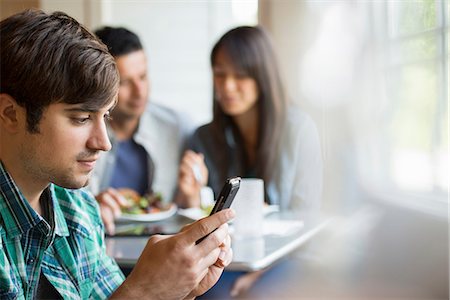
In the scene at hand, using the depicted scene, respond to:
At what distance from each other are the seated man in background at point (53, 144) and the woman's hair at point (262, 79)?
88 cm

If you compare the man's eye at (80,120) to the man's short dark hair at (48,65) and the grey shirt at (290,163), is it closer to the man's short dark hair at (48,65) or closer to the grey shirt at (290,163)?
the man's short dark hair at (48,65)

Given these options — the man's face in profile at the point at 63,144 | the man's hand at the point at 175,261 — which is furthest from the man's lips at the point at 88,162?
the man's hand at the point at 175,261

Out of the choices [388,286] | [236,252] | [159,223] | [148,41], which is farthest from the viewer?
[148,41]

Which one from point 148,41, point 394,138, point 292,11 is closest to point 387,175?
point 394,138

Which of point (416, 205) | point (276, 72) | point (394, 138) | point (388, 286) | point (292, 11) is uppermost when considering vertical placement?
point (292, 11)

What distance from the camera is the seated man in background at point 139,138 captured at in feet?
5.25

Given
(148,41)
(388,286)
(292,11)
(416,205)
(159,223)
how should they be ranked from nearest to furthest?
(159,223)
(416,205)
(388,286)
(292,11)
(148,41)

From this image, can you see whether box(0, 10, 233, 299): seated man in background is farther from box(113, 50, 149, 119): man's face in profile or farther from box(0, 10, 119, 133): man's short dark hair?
box(113, 50, 149, 119): man's face in profile

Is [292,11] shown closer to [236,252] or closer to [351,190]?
[351,190]

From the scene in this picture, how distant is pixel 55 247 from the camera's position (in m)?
0.72

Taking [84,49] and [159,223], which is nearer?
[84,49]

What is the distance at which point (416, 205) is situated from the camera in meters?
1.39

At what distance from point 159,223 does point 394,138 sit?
594 mm

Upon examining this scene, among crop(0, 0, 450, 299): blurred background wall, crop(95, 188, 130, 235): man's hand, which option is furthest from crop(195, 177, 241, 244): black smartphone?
crop(0, 0, 450, 299): blurred background wall
